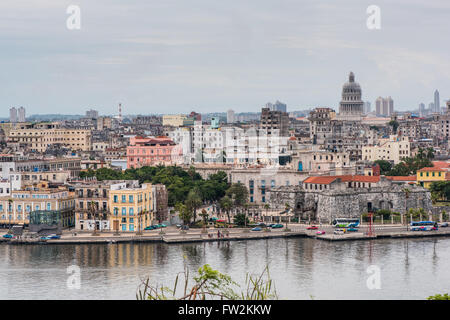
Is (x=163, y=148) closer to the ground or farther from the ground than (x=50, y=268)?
farther from the ground

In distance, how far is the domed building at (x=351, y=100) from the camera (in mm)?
102125

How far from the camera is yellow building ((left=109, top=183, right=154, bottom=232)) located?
1212 inches

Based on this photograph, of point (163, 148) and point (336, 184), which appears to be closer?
point (336, 184)

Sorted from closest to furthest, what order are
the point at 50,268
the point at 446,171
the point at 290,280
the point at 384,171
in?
the point at 290,280 → the point at 50,268 → the point at 446,171 → the point at 384,171

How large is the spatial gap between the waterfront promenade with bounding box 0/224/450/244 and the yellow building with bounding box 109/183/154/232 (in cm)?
53

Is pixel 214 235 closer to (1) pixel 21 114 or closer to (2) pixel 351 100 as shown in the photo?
(2) pixel 351 100

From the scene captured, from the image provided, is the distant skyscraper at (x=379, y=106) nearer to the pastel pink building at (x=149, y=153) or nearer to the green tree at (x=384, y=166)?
the pastel pink building at (x=149, y=153)

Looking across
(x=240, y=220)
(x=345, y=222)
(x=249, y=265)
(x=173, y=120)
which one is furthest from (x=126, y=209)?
(x=173, y=120)

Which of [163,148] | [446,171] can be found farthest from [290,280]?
[163,148]

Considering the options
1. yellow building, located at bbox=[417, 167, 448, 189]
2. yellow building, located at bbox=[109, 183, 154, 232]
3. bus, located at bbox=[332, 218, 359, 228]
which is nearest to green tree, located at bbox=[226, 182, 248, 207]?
bus, located at bbox=[332, 218, 359, 228]

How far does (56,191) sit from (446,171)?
17.8m

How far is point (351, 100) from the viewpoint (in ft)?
337

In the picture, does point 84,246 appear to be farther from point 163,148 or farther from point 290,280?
point 163,148

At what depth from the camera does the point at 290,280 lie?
22.7 metres
